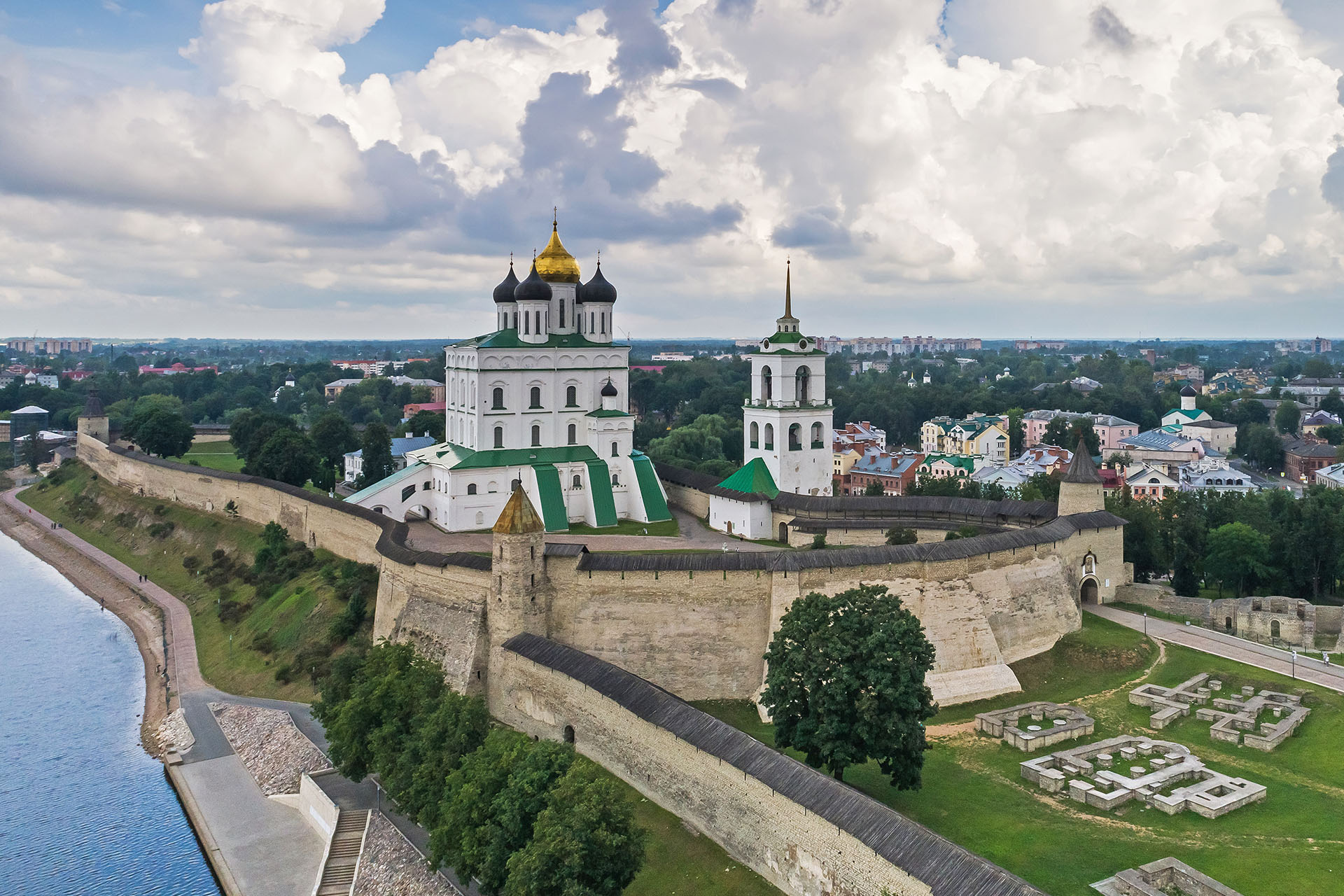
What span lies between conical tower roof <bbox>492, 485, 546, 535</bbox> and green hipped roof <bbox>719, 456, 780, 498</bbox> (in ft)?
37.6

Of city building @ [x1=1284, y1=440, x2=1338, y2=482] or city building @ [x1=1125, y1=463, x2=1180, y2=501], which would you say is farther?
city building @ [x1=1284, y1=440, x2=1338, y2=482]

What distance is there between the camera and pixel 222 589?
3875cm

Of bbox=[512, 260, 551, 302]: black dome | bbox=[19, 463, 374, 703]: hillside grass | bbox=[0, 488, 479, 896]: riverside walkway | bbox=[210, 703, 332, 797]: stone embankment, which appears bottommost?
bbox=[0, 488, 479, 896]: riverside walkway

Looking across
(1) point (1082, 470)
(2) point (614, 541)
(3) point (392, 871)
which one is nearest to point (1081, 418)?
(1) point (1082, 470)

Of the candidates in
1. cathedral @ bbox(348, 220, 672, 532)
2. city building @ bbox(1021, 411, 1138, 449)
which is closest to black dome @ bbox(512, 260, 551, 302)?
cathedral @ bbox(348, 220, 672, 532)

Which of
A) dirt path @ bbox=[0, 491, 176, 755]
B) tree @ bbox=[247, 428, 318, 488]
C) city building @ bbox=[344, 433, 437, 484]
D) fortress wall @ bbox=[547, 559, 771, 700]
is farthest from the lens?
city building @ bbox=[344, 433, 437, 484]

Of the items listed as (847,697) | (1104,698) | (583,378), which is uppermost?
(583,378)

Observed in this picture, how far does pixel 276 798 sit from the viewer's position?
23984 mm

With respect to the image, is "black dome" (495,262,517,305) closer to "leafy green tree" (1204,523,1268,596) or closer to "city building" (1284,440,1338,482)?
"leafy green tree" (1204,523,1268,596)

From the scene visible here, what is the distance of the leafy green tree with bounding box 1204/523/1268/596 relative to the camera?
Result: 33.8m

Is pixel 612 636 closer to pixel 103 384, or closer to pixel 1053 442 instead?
pixel 1053 442

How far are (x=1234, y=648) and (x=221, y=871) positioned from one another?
2409cm

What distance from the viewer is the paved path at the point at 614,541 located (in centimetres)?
3130

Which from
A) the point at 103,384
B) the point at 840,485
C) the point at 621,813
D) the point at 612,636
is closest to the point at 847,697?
the point at 621,813
